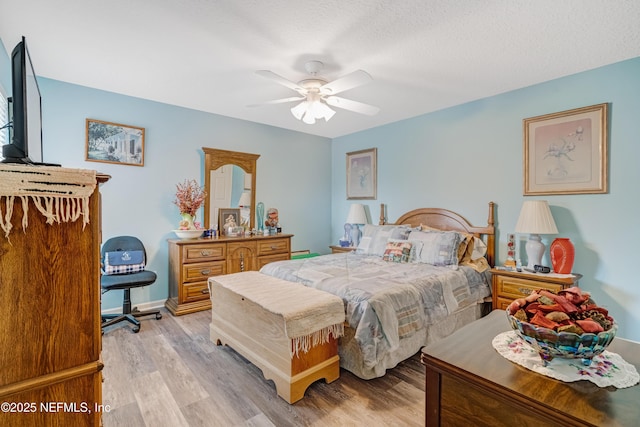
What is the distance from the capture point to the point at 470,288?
2.94 m

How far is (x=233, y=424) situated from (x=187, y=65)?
9.34 ft

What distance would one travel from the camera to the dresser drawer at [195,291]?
11.4ft

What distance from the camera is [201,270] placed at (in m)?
3.59

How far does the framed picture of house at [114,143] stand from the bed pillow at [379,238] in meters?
2.96

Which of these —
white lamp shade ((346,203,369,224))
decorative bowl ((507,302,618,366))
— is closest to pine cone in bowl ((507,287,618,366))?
decorative bowl ((507,302,618,366))

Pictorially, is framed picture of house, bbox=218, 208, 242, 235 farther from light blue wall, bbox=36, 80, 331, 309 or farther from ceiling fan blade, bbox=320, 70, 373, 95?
ceiling fan blade, bbox=320, 70, 373, 95

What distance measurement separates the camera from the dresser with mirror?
11.5 ft

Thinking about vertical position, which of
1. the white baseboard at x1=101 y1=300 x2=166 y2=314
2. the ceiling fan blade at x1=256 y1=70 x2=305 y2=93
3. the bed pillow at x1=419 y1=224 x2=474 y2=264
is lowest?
the white baseboard at x1=101 y1=300 x2=166 y2=314

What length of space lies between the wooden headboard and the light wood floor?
1.71 meters

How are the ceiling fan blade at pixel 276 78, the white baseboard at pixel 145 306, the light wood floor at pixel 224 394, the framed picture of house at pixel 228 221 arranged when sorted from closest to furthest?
the light wood floor at pixel 224 394 → the ceiling fan blade at pixel 276 78 → the white baseboard at pixel 145 306 → the framed picture of house at pixel 228 221

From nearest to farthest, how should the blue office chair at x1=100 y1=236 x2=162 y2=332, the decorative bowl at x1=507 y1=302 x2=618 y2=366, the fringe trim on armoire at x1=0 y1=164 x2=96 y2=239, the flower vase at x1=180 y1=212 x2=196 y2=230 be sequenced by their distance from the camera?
the fringe trim on armoire at x1=0 y1=164 x2=96 y2=239
the decorative bowl at x1=507 y1=302 x2=618 y2=366
the blue office chair at x1=100 y1=236 x2=162 y2=332
the flower vase at x1=180 y1=212 x2=196 y2=230

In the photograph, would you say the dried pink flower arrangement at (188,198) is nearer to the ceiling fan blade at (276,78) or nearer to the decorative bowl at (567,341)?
the ceiling fan blade at (276,78)

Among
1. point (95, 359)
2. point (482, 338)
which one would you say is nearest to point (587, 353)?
point (482, 338)

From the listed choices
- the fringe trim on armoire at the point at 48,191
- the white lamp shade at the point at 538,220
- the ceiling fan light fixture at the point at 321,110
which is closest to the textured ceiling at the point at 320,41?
the ceiling fan light fixture at the point at 321,110
